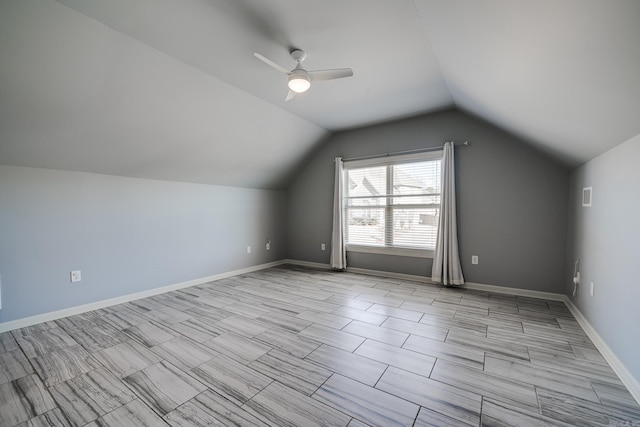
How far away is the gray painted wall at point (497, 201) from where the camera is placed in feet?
10.9

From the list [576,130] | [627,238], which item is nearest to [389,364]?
[627,238]

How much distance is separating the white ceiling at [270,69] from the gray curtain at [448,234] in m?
0.77

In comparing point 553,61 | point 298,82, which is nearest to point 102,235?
point 298,82

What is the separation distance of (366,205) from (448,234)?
4.69 feet

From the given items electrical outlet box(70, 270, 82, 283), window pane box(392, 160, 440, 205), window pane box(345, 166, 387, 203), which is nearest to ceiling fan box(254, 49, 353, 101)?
window pane box(392, 160, 440, 205)

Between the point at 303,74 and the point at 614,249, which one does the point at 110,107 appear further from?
the point at 614,249

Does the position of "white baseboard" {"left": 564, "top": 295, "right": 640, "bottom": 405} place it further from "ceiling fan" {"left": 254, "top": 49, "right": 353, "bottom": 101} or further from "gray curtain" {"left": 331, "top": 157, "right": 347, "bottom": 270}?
"gray curtain" {"left": 331, "top": 157, "right": 347, "bottom": 270}

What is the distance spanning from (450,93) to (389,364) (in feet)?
10.2

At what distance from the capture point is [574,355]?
2.08 m

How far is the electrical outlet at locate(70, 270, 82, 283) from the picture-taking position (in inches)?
115

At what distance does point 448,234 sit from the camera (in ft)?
12.6

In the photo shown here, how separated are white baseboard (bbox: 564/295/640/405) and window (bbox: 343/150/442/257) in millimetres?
1779

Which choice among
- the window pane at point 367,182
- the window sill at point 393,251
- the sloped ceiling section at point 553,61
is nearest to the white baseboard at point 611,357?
the sloped ceiling section at point 553,61

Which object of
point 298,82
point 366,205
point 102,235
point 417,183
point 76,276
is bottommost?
point 76,276
